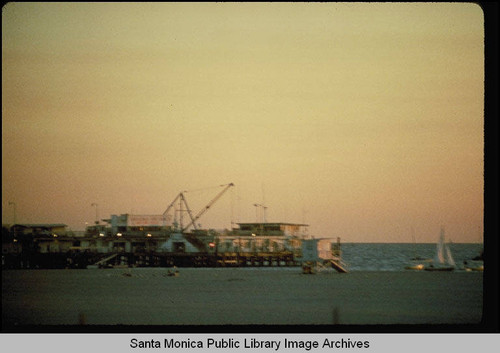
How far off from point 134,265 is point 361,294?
31577mm

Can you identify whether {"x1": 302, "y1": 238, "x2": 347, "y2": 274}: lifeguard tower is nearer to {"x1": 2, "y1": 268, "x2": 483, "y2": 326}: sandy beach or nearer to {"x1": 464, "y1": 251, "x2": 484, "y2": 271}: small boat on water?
{"x1": 2, "y1": 268, "x2": 483, "y2": 326}: sandy beach

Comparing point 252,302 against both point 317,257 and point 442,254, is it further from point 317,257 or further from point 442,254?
point 442,254

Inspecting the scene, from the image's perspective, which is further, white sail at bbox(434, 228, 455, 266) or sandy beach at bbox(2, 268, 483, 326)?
white sail at bbox(434, 228, 455, 266)

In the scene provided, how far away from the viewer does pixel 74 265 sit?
49812mm

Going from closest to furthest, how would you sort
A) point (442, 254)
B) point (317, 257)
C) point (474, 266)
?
point (317, 257), point (442, 254), point (474, 266)

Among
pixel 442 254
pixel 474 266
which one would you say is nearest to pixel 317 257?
pixel 442 254

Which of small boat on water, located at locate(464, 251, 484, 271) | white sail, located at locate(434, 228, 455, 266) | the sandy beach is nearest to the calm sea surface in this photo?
the sandy beach

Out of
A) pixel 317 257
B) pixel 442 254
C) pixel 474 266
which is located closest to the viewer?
pixel 317 257

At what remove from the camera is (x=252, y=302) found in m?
19.6

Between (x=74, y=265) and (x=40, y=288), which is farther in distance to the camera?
(x=74, y=265)

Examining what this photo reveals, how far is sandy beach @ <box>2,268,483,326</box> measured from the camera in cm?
1584

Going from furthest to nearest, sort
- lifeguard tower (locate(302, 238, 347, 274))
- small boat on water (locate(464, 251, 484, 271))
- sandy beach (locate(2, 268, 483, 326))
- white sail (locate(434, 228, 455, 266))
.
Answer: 1. white sail (locate(434, 228, 455, 266))
2. small boat on water (locate(464, 251, 484, 271))
3. lifeguard tower (locate(302, 238, 347, 274))
4. sandy beach (locate(2, 268, 483, 326))
